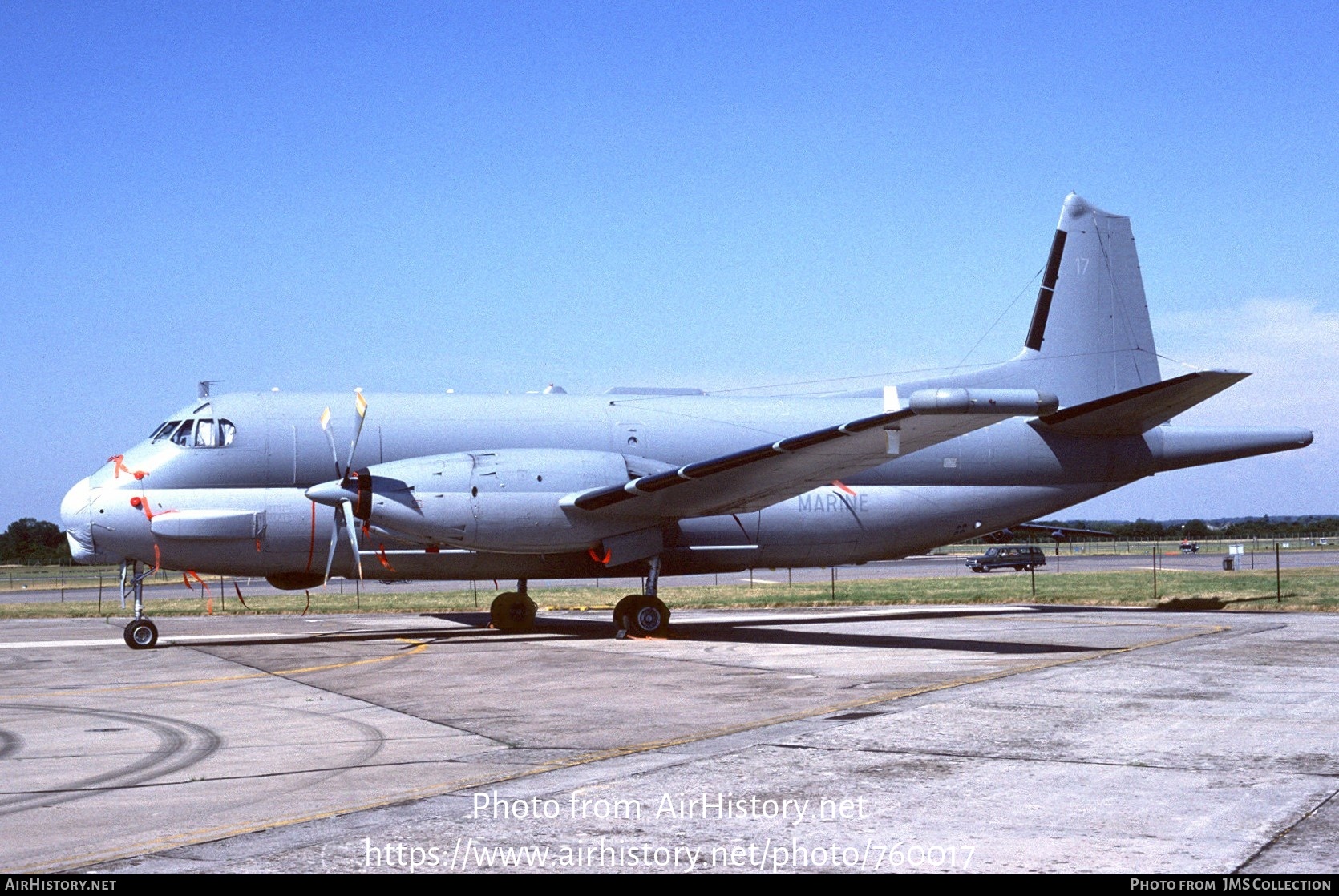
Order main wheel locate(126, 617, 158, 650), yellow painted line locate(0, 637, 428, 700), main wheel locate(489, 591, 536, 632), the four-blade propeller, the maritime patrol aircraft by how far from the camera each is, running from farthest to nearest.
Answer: main wheel locate(489, 591, 536, 632)
main wheel locate(126, 617, 158, 650)
the maritime patrol aircraft
the four-blade propeller
yellow painted line locate(0, 637, 428, 700)

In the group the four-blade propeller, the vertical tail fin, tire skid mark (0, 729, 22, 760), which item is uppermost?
the vertical tail fin

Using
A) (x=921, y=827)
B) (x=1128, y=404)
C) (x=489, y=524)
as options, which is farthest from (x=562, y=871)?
(x=1128, y=404)

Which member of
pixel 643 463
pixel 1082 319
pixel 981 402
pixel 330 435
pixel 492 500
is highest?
pixel 1082 319

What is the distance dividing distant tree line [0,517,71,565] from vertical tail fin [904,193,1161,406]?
109 m

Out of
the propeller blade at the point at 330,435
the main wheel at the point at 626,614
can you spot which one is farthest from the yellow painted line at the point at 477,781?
the propeller blade at the point at 330,435

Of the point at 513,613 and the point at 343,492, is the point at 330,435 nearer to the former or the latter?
the point at 343,492

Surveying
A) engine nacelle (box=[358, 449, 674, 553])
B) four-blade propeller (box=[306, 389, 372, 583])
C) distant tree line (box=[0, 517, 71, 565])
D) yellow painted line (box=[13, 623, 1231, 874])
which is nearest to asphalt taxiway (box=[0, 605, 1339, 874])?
yellow painted line (box=[13, 623, 1231, 874])

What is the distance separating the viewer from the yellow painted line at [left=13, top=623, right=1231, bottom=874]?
7004mm

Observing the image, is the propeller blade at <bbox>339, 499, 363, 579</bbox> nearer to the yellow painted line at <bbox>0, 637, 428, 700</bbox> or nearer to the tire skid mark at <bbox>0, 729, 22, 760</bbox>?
the yellow painted line at <bbox>0, 637, 428, 700</bbox>

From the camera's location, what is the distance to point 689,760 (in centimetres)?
983

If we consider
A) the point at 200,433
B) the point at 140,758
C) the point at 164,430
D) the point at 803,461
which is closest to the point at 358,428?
the point at 200,433

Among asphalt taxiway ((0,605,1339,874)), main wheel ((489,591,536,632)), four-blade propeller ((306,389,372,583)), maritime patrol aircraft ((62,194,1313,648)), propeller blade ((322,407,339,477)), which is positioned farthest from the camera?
main wheel ((489,591,536,632))

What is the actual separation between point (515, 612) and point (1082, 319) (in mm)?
15460

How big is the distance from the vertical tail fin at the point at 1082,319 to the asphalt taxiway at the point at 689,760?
32.2 ft
